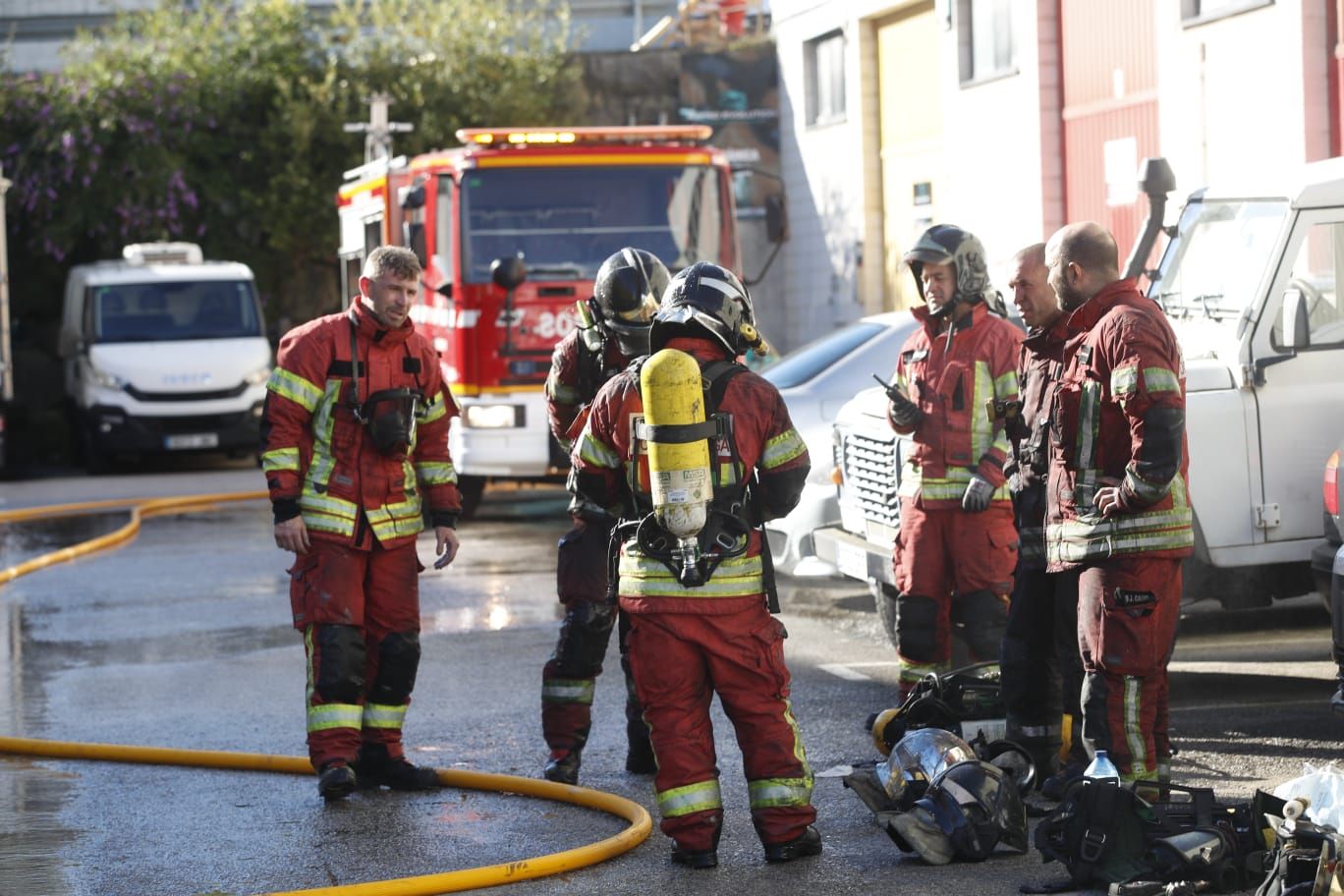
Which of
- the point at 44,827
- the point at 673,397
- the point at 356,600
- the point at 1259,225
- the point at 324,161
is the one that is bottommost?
the point at 44,827

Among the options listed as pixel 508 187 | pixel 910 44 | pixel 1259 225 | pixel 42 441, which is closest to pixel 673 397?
pixel 1259 225

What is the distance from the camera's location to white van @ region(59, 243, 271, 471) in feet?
70.2

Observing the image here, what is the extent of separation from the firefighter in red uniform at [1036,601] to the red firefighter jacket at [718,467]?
109cm

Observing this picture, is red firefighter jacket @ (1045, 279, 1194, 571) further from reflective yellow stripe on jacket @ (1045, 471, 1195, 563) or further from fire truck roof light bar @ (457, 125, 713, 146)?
fire truck roof light bar @ (457, 125, 713, 146)

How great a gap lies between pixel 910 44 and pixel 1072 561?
55.7 ft

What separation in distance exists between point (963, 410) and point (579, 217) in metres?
7.51

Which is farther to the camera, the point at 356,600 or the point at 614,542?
the point at 356,600

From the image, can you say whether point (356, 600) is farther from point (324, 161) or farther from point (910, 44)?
point (324, 161)

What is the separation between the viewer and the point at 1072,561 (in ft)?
20.5

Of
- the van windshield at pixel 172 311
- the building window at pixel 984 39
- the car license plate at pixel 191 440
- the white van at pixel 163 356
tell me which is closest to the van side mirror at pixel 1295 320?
the building window at pixel 984 39

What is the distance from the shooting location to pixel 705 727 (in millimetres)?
5863

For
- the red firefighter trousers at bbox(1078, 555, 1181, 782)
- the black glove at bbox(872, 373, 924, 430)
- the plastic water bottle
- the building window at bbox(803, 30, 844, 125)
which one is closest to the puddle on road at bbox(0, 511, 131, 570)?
the black glove at bbox(872, 373, 924, 430)

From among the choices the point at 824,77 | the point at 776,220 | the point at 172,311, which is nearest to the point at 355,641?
the point at 776,220

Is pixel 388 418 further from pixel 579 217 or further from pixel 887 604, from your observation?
pixel 579 217
